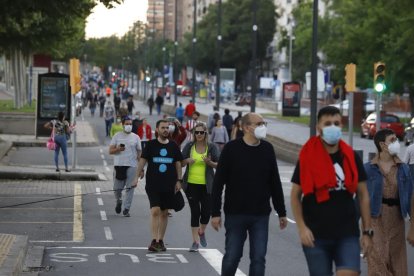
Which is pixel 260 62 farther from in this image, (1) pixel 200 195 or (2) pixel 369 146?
(1) pixel 200 195

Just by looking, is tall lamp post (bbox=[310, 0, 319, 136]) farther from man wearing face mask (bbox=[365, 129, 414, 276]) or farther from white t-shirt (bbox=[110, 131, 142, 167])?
man wearing face mask (bbox=[365, 129, 414, 276])

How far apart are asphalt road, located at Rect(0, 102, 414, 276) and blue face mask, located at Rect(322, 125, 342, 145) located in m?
5.04

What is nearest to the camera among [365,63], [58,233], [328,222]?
[328,222]

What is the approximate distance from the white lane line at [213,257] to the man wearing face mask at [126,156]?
→ 419 cm

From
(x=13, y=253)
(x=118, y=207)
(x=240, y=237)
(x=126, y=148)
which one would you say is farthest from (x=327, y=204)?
(x=118, y=207)

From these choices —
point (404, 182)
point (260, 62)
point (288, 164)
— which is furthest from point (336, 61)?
point (260, 62)

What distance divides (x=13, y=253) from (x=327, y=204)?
6058mm

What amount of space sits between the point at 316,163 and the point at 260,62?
5804 inches

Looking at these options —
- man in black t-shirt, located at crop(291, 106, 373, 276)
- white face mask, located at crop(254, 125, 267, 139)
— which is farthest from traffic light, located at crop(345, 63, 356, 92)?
man in black t-shirt, located at crop(291, 106, 373, 276)

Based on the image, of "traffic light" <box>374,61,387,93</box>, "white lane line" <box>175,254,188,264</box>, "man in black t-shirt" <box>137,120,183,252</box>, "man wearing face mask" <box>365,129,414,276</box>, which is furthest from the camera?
"traffic light" <box>374,61,387,93</box>

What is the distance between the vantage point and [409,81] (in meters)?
62.2

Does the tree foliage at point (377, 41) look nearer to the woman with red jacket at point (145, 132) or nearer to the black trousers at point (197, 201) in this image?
the woman with red jacket at point (145, 132)

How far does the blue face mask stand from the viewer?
28.5 ft

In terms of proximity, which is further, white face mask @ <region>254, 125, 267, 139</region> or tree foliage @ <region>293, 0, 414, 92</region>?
tree foliage @ <region>293, 0, 414, 92</region>
